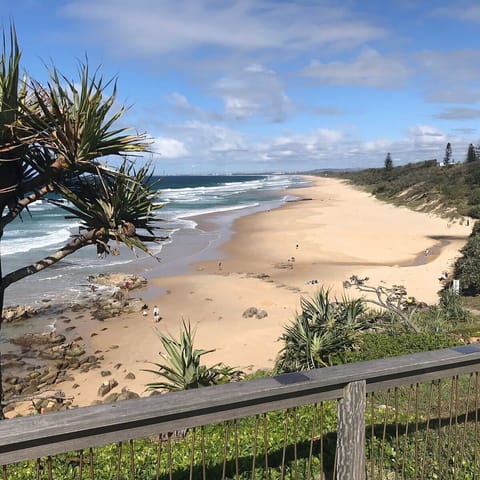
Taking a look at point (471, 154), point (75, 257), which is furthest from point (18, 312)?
point (471, 154)

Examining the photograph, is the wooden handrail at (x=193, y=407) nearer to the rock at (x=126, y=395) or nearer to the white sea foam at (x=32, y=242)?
the rock at (x=126, y=395)

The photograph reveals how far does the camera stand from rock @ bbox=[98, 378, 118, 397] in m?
11.1

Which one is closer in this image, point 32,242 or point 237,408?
point 237,408

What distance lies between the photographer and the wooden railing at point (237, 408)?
1949 mm

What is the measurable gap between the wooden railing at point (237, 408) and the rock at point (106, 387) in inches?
366

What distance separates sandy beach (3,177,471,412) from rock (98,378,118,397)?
161 millimetres

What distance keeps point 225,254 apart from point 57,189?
23.3 metres

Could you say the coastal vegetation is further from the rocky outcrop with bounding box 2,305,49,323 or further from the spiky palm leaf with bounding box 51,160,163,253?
the spiky palm leaf with bounding box 51,160,163,253

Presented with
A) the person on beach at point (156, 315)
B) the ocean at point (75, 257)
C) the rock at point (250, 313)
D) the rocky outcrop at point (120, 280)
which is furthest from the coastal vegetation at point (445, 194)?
the ocean at point (75, 257)

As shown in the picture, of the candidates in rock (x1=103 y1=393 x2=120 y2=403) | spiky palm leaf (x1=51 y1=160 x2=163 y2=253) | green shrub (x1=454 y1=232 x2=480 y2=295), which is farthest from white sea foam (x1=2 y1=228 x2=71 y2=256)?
spiky palm leaf (x1=51 y1=160 x2=163 y2=253)

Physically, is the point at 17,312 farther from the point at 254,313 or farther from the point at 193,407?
the point at 193,407

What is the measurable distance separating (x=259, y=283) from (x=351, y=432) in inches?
731

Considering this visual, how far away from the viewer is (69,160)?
504 centimetres

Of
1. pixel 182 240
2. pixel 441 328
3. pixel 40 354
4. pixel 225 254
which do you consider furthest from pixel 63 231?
pixel 441 328
